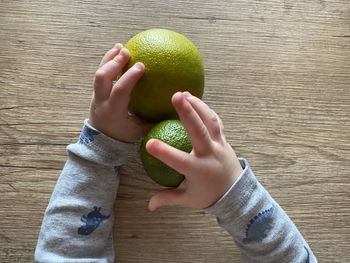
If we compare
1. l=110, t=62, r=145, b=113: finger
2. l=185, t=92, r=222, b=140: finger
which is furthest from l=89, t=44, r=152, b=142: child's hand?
l=185, t=92, r=222, b=140: finger

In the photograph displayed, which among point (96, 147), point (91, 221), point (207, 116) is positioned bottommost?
point (91, 221)

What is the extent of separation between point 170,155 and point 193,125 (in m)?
0.06

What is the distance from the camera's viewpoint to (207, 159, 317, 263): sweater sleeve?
28.9 inches

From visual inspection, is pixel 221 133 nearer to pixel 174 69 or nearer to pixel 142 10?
pixel 174 69

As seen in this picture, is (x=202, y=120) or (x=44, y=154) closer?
(x=202, y=120)

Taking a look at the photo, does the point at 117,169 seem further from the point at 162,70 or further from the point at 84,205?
the point at 162,70

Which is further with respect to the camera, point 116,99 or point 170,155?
point 116,99

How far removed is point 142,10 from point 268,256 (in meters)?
0.55

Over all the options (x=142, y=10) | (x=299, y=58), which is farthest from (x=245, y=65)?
(x=142, y=10)

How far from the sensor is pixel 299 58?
944mm

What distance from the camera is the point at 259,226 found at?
746 mm

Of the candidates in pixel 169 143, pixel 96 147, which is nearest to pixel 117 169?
pixel 96 147

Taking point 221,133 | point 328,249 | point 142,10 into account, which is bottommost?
point 328,249

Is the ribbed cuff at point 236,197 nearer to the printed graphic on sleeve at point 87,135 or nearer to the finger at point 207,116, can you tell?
the finger at point 207,116
